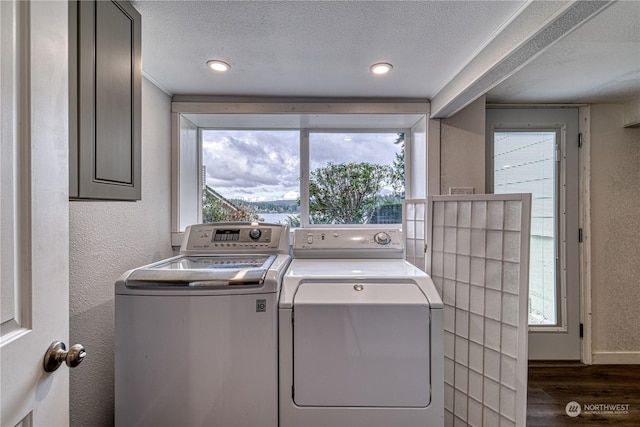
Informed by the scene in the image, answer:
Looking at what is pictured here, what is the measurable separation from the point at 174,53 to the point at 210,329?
147cm

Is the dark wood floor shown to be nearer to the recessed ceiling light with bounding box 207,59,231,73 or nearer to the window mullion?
the window mullion

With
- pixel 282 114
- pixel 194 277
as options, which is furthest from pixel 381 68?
pixel 194 277

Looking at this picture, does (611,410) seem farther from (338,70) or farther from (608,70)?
(338,70)

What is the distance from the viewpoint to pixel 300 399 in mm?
1240

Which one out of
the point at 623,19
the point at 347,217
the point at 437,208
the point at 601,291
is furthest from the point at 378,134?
the point at 601,291

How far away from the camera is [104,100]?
0.99 m

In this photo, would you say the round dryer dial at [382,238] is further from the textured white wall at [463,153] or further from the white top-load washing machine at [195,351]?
the white top-load washing machine at [195,351]

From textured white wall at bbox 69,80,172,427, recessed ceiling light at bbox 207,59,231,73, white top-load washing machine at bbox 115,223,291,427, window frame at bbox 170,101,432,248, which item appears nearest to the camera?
white top-load washing machine at bbox 115,223,291,427

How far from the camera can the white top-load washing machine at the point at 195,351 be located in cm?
120

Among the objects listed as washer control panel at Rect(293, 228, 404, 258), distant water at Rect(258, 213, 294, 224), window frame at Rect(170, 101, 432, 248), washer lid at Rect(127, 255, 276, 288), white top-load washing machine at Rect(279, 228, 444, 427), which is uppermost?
window frame at Rect(170, 101, 432, 248)

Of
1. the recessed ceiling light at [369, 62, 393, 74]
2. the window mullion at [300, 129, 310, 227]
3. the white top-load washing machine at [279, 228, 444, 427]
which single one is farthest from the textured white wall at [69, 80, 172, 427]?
the recessed ceiling light at [369, 62, 393, 74]

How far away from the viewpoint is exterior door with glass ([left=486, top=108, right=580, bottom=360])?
2.43 metres

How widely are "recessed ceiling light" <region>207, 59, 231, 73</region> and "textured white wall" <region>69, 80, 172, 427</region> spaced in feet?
1.60

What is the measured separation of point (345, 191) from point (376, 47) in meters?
1.28
